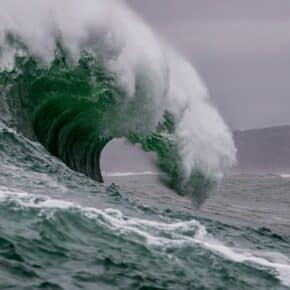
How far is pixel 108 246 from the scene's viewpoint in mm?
11828

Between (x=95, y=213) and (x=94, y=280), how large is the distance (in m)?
2.89

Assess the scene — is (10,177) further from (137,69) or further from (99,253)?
(137,69)

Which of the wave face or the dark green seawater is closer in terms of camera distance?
the dark green seawater

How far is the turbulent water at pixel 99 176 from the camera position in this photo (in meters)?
11.2

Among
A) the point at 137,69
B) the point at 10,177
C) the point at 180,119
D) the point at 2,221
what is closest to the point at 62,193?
the point at 10,177

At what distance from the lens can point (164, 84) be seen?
89.5ft

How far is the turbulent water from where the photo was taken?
36.7 ft

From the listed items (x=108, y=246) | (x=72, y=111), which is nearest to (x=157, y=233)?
(x=108, y=246)

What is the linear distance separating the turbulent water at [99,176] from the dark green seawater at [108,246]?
0.10 feet

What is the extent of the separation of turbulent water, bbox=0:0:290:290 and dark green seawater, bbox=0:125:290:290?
29 mm

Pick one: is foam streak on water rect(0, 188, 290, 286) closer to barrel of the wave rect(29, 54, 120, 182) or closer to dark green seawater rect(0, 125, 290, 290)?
dark green seawater rect(0, 125, 290, 290)

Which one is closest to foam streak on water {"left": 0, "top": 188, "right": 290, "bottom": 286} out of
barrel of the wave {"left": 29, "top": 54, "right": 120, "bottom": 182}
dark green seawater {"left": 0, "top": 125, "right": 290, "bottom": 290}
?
dark green seawater {"left": 0, "top": 125, "right": 290, "bottom": 290}

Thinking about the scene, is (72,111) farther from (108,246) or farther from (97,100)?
(108,246)

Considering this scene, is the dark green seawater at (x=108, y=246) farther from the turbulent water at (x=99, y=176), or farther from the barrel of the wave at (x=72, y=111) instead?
the barrel of the wave at (x=72, y=111)
